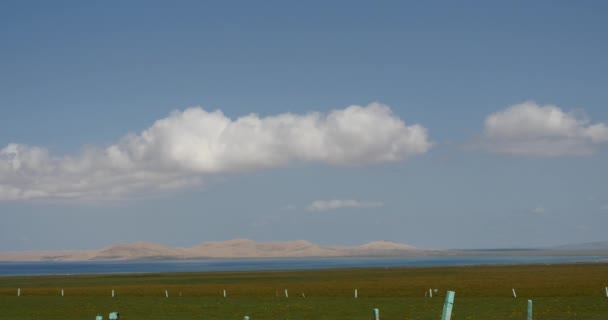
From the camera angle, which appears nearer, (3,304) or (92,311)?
(92,311)

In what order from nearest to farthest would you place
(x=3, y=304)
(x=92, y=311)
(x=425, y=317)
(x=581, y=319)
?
(x=581, y=319)
(x=425, y=317)
(x=92, y=311)
(x=3, y=304)

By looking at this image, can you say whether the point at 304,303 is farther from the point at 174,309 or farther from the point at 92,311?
the point at 92,311

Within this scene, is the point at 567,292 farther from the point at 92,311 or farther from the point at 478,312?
the point at 92,311

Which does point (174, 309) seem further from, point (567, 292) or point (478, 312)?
point (567, 292)

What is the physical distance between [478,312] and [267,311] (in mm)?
14267

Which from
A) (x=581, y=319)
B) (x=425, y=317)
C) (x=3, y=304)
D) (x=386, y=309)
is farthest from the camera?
(x=3, y=304)

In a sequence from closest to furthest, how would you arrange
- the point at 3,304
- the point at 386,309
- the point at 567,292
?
the point at 386,309, the point at 3,304, the point at 567,292

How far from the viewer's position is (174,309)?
53406 mm

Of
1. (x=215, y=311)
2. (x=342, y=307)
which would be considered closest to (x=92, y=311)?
(x=215, y=311)

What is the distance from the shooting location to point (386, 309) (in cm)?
4944

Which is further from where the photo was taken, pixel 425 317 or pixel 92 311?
pixel 92 311

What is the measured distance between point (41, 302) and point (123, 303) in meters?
9.95

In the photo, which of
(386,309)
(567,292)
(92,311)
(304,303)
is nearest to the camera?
(386,309)

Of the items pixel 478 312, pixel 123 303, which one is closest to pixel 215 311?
pixel 123 303
